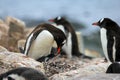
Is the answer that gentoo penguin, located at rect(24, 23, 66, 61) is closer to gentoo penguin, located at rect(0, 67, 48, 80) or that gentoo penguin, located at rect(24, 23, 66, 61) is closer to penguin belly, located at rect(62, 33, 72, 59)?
penguin belly, located at rect(62, 33, 72, 59)

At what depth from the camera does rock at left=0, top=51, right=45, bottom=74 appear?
534 centimetres

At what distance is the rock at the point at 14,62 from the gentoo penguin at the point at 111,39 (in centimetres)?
209

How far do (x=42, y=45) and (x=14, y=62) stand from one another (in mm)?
1958

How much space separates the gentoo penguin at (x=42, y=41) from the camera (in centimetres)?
730

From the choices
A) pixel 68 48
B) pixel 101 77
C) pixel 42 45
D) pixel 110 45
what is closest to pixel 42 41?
pixel 42 45

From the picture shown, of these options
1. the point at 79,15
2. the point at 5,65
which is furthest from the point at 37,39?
the point at 79,15

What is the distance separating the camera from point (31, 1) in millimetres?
35469

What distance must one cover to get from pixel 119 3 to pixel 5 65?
27.8 meters

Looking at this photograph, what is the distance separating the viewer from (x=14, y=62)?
542 centimetres

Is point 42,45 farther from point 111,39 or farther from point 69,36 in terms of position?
point 69,36

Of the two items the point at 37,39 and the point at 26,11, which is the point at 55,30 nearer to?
the point at 37,39

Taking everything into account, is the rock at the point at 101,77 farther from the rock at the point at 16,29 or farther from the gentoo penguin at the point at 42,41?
the rock at the point at 16,29

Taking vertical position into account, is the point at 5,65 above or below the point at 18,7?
below

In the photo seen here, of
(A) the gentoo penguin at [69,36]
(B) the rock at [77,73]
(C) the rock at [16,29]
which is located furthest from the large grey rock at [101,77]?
(C) the rock at [16,29]
